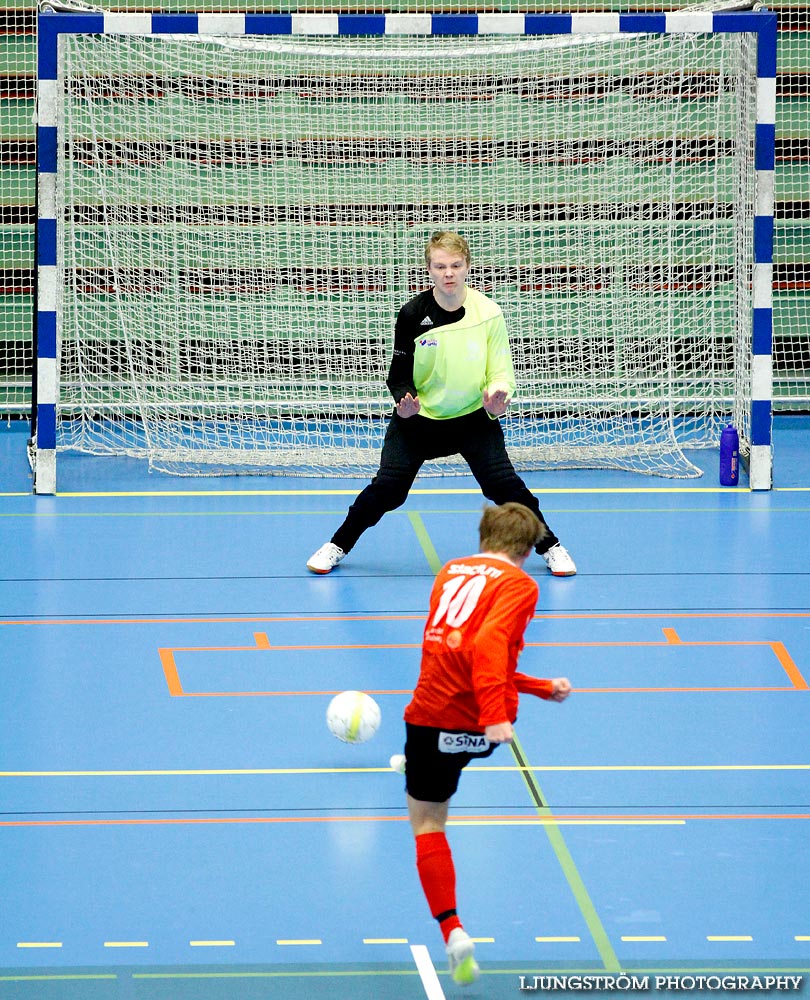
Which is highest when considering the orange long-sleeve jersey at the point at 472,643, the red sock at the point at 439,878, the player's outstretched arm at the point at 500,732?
the orange long-sleeve jersey at the point at 472,643

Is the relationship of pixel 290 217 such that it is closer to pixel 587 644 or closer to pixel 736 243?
pixel 736 243

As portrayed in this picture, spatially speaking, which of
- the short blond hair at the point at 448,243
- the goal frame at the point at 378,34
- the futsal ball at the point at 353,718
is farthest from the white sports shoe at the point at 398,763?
the goal frame at the point at 378,34

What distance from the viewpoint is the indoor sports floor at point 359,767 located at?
4449 mm

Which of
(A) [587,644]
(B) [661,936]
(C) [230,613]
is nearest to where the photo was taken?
(B) [661,936]

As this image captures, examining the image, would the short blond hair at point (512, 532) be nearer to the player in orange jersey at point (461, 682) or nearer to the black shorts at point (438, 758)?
the player in orange jersey at point (461, 682)

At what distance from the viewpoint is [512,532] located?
14.4 ft

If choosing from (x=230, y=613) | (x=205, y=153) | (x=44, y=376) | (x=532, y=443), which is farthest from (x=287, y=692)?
(x=205, y=153)

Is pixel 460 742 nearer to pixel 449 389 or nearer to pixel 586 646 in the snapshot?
pixel 586 646

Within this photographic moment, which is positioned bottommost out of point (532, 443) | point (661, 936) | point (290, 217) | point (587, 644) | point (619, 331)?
point (661, 936)

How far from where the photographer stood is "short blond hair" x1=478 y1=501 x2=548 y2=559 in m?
4.39

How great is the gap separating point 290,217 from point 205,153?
904mm

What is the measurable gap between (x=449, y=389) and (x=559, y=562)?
3.94ft

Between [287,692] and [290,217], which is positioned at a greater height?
[290,217]

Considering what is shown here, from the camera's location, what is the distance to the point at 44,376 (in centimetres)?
988
